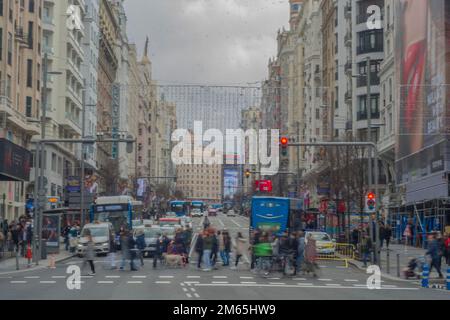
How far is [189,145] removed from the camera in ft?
622

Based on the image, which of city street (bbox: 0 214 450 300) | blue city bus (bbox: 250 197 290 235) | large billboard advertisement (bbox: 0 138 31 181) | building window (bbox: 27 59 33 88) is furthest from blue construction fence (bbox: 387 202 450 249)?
building window (bbox: 27 59 33 88)

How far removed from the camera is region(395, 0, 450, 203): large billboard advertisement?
150ft

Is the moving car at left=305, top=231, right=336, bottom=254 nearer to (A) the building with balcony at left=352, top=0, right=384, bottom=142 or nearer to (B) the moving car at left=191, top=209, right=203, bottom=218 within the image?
(A) the building with balcony at left=352, top=0, right=384, bottom=142

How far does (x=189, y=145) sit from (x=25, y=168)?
140 metres

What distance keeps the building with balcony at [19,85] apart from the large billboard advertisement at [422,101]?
22043 mm

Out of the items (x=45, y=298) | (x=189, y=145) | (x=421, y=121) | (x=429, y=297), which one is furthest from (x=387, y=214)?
(x=189, y=145)

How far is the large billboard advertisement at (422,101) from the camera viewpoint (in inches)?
1804

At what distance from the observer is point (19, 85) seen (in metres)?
62.2

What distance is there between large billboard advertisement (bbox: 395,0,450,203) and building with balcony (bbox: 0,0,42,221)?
22043 millimetres

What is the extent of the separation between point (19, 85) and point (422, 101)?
94.5 feet

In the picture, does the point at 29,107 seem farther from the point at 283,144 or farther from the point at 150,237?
the point at 283,144

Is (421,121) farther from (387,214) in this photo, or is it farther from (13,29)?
(13,29)

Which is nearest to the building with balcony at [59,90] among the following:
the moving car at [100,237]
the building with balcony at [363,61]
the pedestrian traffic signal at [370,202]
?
the moving car at [100,237]

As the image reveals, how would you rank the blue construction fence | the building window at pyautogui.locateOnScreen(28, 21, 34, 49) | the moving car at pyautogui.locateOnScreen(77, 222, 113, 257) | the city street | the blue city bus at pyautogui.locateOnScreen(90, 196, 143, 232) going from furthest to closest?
the building window at pyautogui.locateOnScreen(28, 21, 34, 49)
the blue city bus at pyautogui.locateOnScreen(90, 196, 143, 232)
the moving car at pyautogui.locateOnScreen(77, 222, 113, 257)
the blue construction fence
the city street
